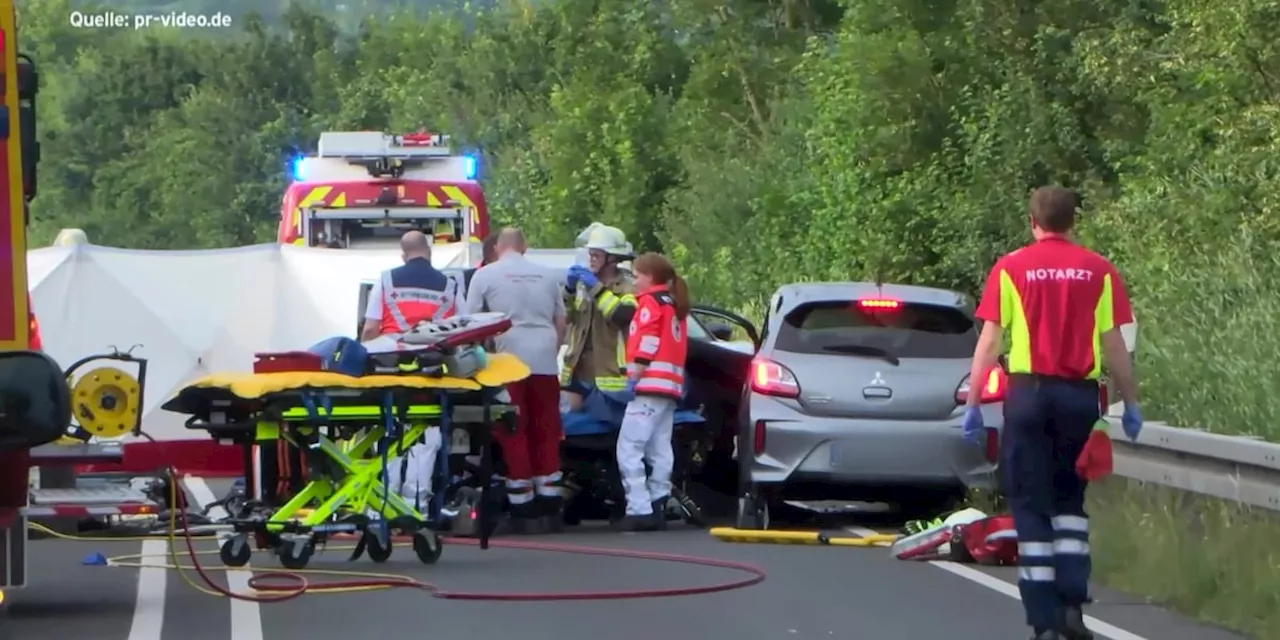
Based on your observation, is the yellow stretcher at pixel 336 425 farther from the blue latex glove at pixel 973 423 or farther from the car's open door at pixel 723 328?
the blue latex glove at pixel 973 423

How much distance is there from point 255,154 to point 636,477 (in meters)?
73.0

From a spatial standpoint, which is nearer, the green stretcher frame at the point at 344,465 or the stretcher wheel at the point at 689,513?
the green stretcher frame at the point at 344,465

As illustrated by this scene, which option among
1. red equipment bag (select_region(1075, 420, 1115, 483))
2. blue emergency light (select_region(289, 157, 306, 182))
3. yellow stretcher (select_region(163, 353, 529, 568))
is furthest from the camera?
blue emergency light (select_region(289, 157, 306, 182))

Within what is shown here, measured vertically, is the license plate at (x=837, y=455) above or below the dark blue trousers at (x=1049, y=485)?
below

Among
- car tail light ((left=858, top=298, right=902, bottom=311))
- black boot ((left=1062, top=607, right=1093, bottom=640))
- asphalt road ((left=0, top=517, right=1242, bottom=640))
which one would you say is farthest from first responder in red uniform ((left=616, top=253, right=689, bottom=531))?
black boot ((left=1062, top=607, right=1093, bottom=640))

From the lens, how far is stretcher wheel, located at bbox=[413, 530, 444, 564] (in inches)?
504

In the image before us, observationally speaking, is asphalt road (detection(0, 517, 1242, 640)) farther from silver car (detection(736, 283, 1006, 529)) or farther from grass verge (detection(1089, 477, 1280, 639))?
silver car (detection(736, 283, 1006, 529))

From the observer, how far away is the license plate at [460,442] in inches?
530

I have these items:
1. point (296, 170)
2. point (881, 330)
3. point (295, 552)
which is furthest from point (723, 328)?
point (296, 170)

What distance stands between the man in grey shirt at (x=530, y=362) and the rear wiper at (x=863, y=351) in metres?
1.69

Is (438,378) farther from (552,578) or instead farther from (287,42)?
(287,42)

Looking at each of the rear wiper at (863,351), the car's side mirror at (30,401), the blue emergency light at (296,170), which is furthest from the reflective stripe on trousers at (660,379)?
the blue emergency light at (296,170)

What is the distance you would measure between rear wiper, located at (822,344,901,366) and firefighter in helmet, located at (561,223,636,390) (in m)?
1.51

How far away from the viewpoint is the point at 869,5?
106 feet
